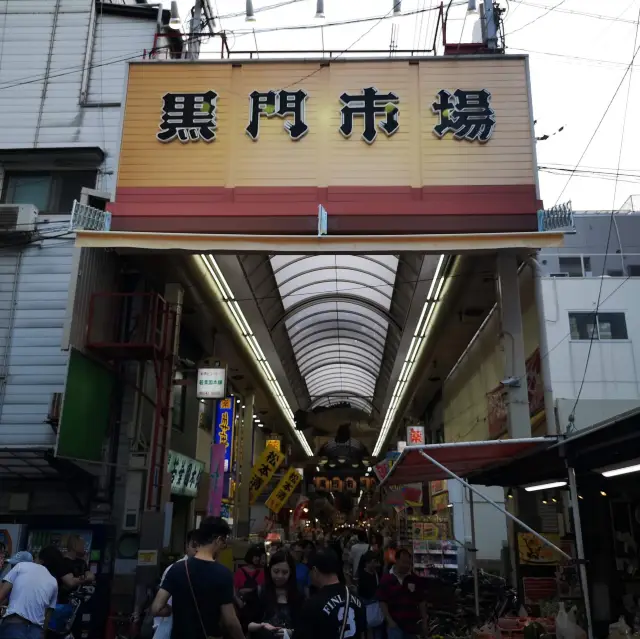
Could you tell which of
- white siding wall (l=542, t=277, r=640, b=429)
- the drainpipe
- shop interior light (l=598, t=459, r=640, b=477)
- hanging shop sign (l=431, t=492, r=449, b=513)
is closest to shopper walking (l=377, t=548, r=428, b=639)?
shop interior light (l=598, t=459, r=640, b=477)

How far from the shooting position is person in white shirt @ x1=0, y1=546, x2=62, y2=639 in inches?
211

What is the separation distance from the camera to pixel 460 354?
17875 mm

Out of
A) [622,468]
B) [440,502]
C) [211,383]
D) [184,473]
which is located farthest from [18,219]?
[440,502]

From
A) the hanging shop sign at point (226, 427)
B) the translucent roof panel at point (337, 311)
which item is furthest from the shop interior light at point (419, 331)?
the hanging shop sign at point (226, 427)

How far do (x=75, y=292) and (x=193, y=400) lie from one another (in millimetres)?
6873

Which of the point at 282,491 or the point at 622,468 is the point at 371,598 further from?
the point at 282,491

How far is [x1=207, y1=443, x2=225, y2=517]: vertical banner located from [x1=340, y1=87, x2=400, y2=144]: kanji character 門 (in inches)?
313

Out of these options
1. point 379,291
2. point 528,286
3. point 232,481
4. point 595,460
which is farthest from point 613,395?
point 595,460

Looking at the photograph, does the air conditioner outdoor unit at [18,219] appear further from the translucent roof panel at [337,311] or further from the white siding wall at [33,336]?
the translucent roof panel at [337,311]

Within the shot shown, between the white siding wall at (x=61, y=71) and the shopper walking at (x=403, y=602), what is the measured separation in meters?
9.52

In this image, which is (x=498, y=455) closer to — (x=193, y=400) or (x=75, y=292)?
(x=75, y=292)

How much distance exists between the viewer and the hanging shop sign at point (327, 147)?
1081 cm

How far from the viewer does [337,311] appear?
20484mm

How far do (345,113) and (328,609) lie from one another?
9.28 m
